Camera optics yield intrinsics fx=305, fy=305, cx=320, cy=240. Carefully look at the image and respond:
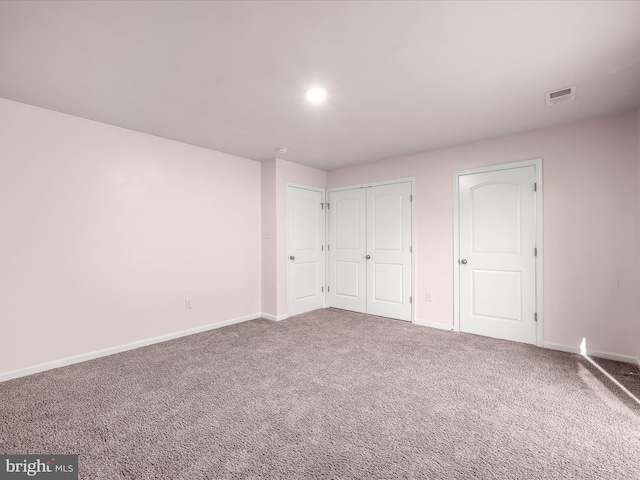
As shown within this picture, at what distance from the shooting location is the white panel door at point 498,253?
3.45 m

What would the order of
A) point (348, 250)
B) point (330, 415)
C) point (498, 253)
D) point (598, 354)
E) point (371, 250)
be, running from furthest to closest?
point (348, 250)
point (371, 250)
point (498, 253)
point (598, 354)
point (330, 415)

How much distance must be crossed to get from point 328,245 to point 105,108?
355 centimetres

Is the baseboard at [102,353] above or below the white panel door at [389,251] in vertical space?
below

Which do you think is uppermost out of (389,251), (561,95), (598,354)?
(561,95)

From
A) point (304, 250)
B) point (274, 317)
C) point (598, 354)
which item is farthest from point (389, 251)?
point (598, 354)

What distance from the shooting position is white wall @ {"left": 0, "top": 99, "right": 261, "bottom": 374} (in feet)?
8.71

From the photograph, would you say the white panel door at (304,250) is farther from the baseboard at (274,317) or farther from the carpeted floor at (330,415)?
the carpeted floor at (330,415)

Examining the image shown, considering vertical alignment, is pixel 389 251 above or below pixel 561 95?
below

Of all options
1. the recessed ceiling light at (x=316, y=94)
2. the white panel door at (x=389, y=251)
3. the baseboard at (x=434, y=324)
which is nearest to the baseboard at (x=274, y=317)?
the white panel door at (x=389, y=251)

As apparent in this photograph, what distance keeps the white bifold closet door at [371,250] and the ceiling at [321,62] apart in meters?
1.57

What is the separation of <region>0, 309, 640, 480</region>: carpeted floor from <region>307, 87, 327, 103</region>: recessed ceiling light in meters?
2.38

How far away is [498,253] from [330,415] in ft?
9.14

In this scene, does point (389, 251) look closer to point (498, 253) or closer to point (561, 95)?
point (498, 253)

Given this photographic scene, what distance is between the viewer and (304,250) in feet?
16.3
